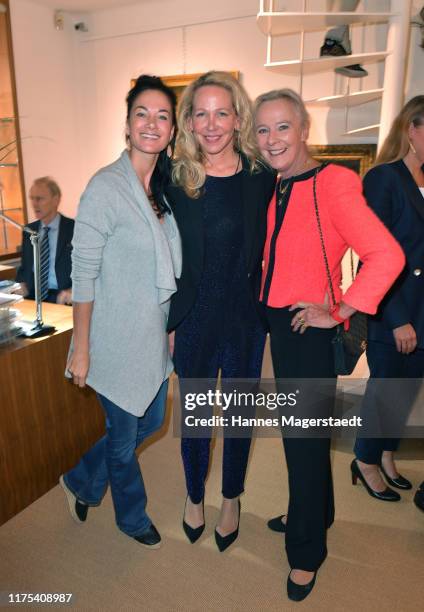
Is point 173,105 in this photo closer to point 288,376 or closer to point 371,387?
point 288,376

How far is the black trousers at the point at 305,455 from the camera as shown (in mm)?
1541

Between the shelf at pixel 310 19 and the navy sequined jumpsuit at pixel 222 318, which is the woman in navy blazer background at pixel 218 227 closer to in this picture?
the navy sequined jumpsuit at pixel 222 318

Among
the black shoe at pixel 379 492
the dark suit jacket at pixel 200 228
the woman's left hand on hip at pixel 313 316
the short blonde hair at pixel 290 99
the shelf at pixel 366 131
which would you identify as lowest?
the black shoe at pixel 379 492

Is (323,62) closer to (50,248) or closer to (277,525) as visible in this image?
(50,248)

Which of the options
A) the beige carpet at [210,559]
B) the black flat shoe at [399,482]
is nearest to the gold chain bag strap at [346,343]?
the beige carpet at [210,559]

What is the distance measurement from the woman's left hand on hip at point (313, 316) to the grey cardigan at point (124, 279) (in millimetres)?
435

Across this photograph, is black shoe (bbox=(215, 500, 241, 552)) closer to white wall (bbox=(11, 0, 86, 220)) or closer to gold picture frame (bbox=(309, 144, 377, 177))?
gold picture frame (bbox=(309, 144, 377, 177))

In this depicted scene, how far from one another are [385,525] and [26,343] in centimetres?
177

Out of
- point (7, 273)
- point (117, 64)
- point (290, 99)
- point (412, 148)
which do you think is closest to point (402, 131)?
point (412, 148)

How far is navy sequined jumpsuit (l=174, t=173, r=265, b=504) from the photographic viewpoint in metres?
1.63

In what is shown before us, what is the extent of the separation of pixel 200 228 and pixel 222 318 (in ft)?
1.08

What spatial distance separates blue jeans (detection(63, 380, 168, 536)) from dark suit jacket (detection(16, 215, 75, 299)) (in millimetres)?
1289

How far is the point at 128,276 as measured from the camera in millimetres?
1619

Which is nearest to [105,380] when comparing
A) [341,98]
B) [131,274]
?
[131,274]
